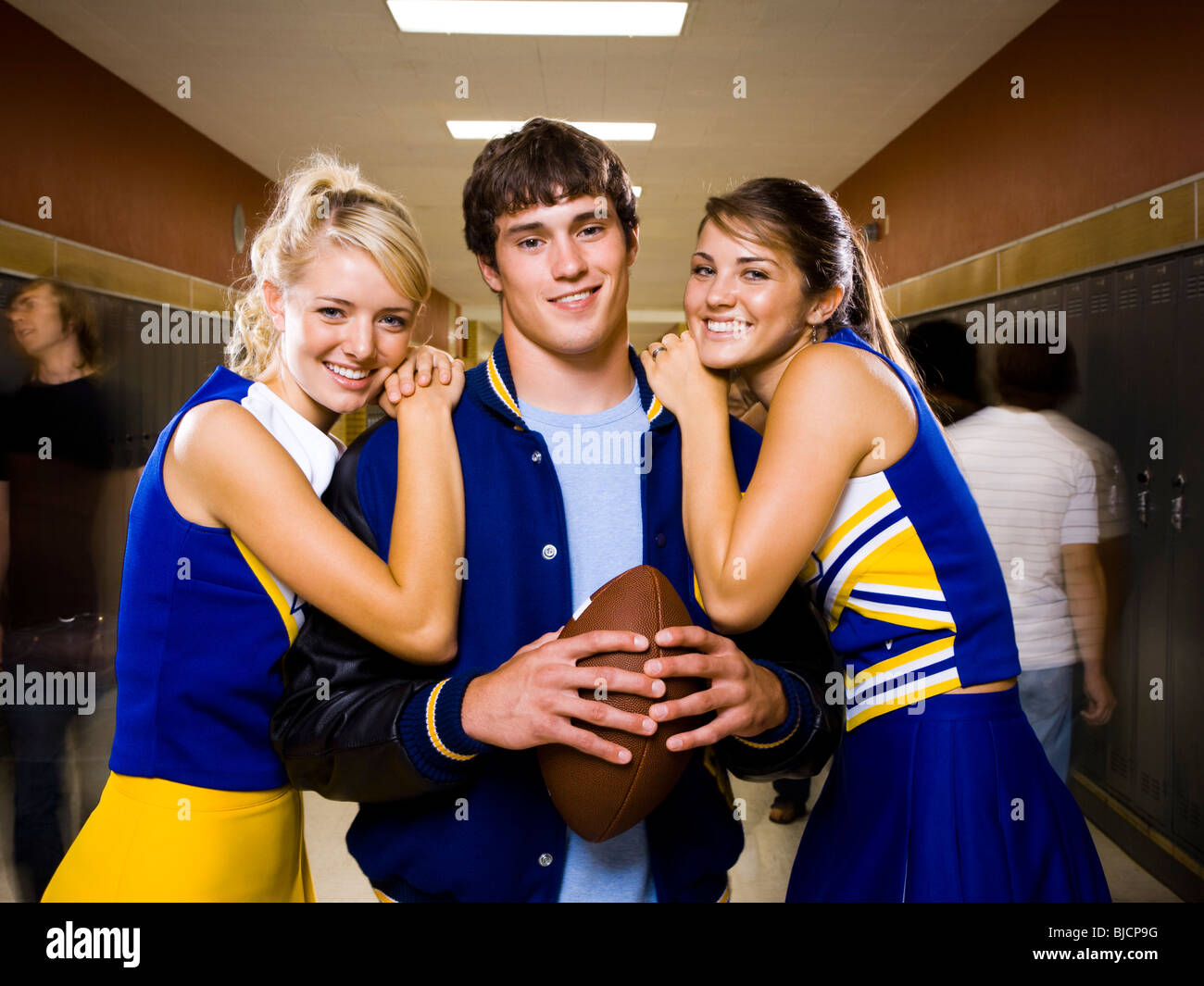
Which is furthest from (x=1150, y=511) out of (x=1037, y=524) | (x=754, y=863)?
(x=754, y=863)

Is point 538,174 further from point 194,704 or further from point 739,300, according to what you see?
point 194,704

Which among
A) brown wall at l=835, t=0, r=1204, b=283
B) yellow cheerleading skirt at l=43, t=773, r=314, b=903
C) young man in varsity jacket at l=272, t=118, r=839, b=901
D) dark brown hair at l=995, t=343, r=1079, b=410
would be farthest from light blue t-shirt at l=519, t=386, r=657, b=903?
brown wall at l=835, t=0, r=1204, b=283

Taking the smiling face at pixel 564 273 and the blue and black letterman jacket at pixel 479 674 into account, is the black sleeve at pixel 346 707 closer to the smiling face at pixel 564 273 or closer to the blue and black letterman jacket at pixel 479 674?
the blue and black letterman jacket at pixel 479 674

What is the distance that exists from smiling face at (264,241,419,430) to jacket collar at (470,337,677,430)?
0.47 ft

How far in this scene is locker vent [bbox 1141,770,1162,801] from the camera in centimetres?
245

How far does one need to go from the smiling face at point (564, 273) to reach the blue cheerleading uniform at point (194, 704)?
34 cm

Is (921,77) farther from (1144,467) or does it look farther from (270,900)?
(270,900)

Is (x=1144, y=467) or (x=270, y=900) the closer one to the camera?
(x=270, y=900)

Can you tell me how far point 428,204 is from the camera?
4.11 metres

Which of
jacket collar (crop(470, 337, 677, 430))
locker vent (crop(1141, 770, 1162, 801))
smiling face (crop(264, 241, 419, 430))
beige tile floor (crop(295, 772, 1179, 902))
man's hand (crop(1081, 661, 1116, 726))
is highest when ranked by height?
smiling face (crop(264, 241, 419, 430))

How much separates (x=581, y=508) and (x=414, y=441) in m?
0.22

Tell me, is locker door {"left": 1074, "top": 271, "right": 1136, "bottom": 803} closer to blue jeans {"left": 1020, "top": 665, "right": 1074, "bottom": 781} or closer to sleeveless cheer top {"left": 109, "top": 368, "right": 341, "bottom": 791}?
blue jeans {"left": 1020, "top": 665, "right": 1074, "bottom": 781}

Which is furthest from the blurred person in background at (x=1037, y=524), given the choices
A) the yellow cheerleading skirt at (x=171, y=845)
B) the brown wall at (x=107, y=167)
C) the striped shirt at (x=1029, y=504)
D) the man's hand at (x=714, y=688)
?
the brown wall at (x=107, y=167)

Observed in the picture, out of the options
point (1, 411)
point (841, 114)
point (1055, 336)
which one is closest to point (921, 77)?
point (841, 114)
